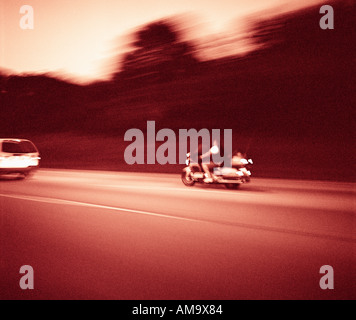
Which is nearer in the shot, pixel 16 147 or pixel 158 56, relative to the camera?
pixel 16 147

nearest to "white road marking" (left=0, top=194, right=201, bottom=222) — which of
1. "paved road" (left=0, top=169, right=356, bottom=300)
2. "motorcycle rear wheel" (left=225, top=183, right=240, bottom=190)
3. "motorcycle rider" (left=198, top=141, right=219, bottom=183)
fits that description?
"paved road" (left=0, top=169, right=356, bottom=300)

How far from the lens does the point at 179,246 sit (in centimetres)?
629

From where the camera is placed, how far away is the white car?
1602 cm

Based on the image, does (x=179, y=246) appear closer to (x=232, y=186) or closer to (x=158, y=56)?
(x=232, y=186)

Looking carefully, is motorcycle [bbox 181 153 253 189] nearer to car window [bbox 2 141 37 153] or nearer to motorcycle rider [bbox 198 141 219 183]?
motorcycle rider [bbox 198 141 219 183]

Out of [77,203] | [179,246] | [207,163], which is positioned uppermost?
[207,163]

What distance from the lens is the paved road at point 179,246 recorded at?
14.9ft

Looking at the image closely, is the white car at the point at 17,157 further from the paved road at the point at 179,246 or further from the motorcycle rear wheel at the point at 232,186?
the motorcycle rear wheel at the point at 232,186

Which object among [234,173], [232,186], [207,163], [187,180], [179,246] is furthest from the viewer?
[187,180]

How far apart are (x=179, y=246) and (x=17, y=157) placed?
1194 centimetres

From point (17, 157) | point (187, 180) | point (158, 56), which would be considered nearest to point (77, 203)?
point (187, 180)

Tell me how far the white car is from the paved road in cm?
484

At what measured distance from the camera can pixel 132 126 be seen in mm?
32531

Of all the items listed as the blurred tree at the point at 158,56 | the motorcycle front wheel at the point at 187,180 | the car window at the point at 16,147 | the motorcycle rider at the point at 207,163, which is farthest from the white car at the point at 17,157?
the blurred tree at the point at 158,56
